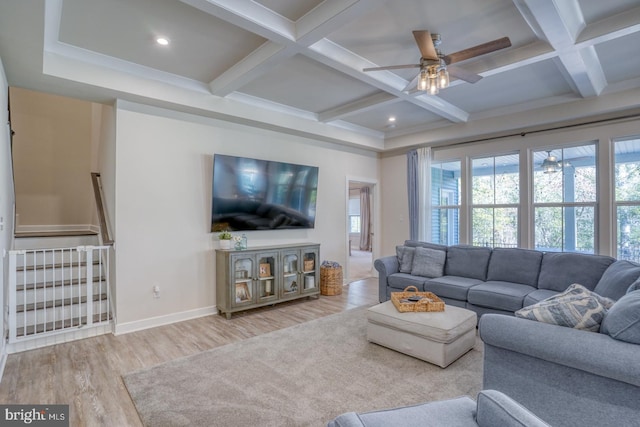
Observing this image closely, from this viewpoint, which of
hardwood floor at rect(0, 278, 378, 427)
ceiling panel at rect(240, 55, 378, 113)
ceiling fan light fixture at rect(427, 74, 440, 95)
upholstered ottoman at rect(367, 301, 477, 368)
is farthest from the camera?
ceiling panel at rect(240, 55, 378, 113)

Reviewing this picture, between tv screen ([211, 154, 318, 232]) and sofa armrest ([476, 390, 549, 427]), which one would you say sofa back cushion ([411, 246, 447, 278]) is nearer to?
tv screen ([211, 154, 318, 232])

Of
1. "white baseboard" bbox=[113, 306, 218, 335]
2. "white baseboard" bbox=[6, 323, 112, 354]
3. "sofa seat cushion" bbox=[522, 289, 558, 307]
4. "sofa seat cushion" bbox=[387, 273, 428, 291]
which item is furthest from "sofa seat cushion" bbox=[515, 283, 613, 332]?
"white baseboard" bbox=[6, 323, 112, 354]

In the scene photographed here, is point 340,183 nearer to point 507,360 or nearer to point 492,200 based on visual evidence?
point 492,200

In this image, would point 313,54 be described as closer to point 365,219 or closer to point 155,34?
point 155,34

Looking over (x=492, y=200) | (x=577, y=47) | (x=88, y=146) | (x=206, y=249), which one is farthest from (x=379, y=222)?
(x=88, y=146)

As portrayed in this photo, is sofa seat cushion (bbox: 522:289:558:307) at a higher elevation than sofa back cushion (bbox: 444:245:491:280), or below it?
below

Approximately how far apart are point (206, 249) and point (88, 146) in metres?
3.44

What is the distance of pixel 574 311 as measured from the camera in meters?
1.89

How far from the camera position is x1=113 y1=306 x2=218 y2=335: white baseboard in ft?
12.0

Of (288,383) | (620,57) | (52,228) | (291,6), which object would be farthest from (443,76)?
(52,228)

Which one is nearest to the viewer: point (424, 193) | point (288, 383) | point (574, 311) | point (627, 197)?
point (574, 311)

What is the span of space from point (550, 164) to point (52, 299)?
272 inches

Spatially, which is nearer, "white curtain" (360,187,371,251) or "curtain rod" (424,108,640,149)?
"curtain rod" (424,108,640,149)

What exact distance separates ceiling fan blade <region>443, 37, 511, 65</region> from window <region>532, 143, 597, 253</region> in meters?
3.17
